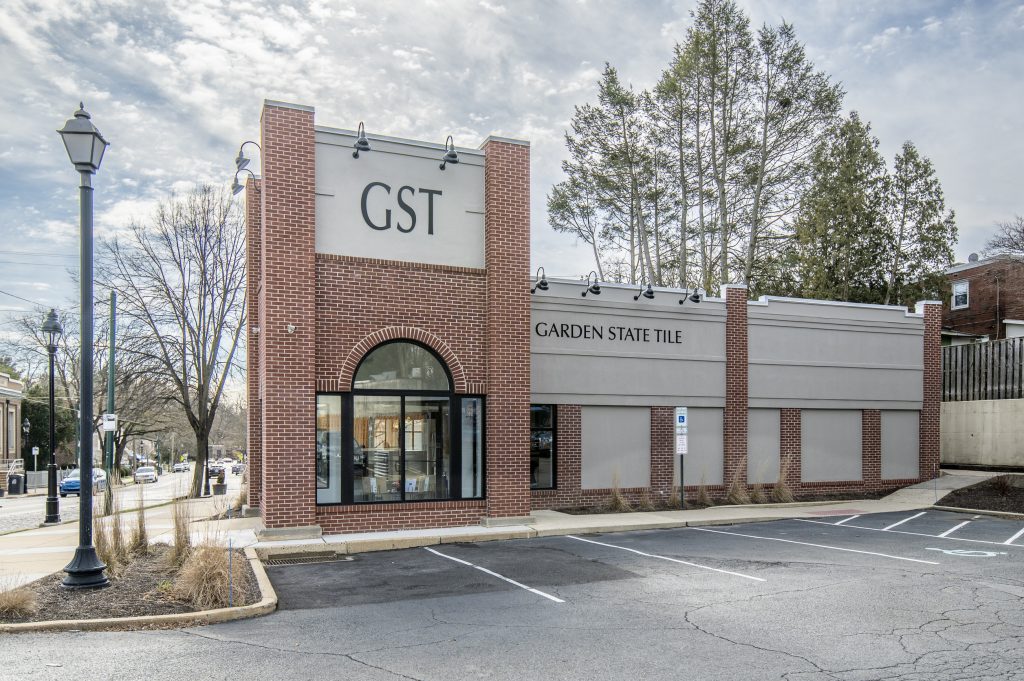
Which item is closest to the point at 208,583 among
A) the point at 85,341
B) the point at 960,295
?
the point at 85,341

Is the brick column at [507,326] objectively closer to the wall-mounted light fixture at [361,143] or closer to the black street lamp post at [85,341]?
the wall-mounted light fixture at [361,143]

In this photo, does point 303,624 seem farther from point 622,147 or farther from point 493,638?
point 622,147

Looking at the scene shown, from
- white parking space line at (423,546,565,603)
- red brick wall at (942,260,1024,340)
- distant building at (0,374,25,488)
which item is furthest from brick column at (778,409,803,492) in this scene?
distant building at (0,374,25,488)

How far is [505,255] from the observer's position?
→ 1675 centimetres

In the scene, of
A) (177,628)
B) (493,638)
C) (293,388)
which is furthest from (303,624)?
(293,388)

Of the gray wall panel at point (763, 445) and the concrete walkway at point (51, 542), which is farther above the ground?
the gray wall panel at point (763, 445)

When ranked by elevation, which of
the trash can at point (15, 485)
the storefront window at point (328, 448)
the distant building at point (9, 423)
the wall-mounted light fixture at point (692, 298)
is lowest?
the trash can at point (15, 485)

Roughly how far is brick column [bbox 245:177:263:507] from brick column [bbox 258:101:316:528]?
361cm

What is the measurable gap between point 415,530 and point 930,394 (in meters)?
17.3

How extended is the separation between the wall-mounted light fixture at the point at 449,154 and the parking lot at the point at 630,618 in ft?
25.4

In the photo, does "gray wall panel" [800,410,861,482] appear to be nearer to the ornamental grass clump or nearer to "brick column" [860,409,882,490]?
"brick column" [860,409,882,490]

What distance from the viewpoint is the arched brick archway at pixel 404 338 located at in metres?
15.4

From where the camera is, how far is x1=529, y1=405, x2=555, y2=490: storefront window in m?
19.4

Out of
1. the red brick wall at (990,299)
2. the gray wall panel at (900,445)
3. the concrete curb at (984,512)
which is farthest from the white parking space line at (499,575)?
the red brick wall at (990,299)
